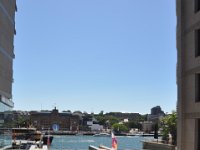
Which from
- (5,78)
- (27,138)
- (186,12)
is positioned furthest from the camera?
(27,138)

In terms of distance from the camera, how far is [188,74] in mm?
32312

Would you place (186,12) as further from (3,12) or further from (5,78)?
(5,78)

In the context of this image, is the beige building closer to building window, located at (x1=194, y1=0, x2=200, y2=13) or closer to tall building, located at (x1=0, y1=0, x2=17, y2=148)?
tall building, located at (x1=0, y1=0, x2=17, y2=148)

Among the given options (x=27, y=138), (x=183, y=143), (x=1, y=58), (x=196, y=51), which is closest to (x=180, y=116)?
(x=183, y=143)

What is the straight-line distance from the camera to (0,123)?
70.2 metres

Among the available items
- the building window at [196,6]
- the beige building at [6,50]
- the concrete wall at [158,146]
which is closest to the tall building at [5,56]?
the beige building at [6,50]

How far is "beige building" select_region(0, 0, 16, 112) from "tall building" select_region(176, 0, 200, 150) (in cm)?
3300

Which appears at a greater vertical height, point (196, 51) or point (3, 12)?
point (3, 12)

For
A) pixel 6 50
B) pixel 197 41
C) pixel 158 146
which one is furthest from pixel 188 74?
pixel 158 146

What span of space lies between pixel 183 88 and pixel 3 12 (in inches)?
1418

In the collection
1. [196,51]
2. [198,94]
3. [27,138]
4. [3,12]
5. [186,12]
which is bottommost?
[27,138]

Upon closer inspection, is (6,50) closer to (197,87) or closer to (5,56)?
(5,56)

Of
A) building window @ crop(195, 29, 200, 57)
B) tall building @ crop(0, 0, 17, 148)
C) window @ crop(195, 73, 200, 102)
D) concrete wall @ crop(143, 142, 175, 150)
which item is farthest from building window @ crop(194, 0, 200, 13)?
tall building @ crop(0, 0, 17, 148)

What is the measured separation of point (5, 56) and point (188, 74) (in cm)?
3989
